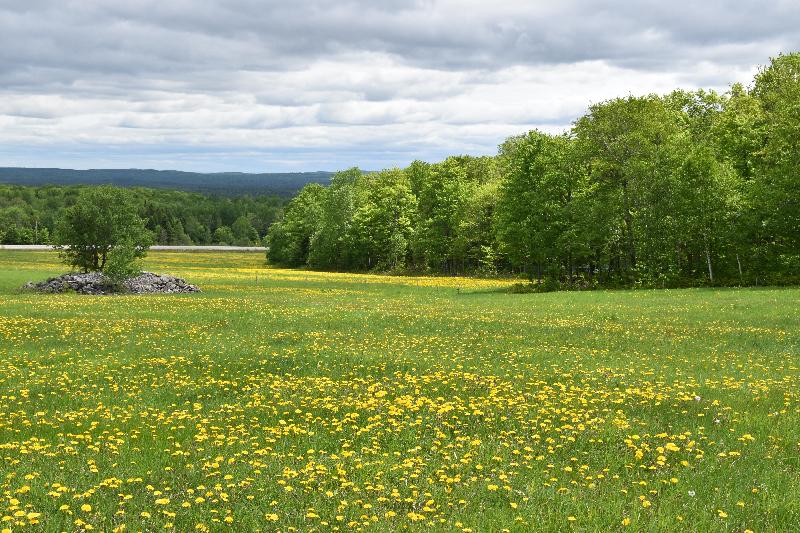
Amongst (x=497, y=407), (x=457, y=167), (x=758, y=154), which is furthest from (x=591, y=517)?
(x=457, y=167)

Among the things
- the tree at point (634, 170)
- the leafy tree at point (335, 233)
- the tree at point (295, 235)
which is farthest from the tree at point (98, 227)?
the tree at point (295, 235)

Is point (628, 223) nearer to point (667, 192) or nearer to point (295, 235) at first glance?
point (667, 192)

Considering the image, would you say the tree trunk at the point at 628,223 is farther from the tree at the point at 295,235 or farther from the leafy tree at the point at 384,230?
the tree at the point at 295,235

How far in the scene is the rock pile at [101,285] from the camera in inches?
2093

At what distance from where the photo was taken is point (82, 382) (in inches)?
652

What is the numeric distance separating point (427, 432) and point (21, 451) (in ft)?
22.8

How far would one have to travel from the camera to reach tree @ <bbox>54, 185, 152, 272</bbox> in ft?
195

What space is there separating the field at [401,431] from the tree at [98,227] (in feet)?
121

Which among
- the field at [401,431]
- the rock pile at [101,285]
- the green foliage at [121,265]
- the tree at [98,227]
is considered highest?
the tree at [98,227]

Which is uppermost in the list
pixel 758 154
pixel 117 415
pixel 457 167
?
pixel 457 167

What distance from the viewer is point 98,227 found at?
196 ft

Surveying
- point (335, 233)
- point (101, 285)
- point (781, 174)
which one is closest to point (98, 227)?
point (101, 285)

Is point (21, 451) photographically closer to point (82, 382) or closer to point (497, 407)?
point (82, 382)

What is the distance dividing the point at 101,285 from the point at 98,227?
8396mm
